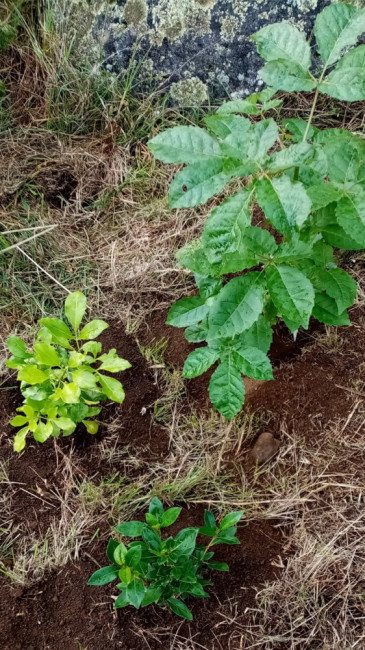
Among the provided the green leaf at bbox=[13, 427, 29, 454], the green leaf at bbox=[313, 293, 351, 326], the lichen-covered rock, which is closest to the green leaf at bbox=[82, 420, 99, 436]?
the green leaf at bbox=[13, 427, 29, 454]

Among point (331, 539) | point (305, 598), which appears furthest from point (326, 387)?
point (305, 598)

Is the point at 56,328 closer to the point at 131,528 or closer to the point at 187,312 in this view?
the point at 187,312

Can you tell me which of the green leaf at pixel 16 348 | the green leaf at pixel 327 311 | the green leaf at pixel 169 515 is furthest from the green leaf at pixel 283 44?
the green leaf at pixel 169 515

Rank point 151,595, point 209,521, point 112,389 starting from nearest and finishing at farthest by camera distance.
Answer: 1. point 151,595
2. point 209,521
3. point 112,389

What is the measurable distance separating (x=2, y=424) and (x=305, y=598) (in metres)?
1.07

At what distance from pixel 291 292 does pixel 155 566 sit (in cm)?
75

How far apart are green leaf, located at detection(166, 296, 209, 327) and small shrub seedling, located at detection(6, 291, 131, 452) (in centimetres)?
18

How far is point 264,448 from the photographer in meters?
1.92

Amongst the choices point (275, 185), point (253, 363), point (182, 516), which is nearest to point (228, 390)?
point (253, 363)

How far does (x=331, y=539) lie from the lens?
1.77 metres

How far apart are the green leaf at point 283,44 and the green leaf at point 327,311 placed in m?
0.60

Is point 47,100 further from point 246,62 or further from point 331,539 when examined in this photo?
point 331,539

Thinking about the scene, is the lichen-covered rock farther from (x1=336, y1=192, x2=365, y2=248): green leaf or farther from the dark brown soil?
(x1=336, y1=192, x2=365, y2=248): green leaf

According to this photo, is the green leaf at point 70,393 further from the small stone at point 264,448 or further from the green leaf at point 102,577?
the small stone at point 264,448
